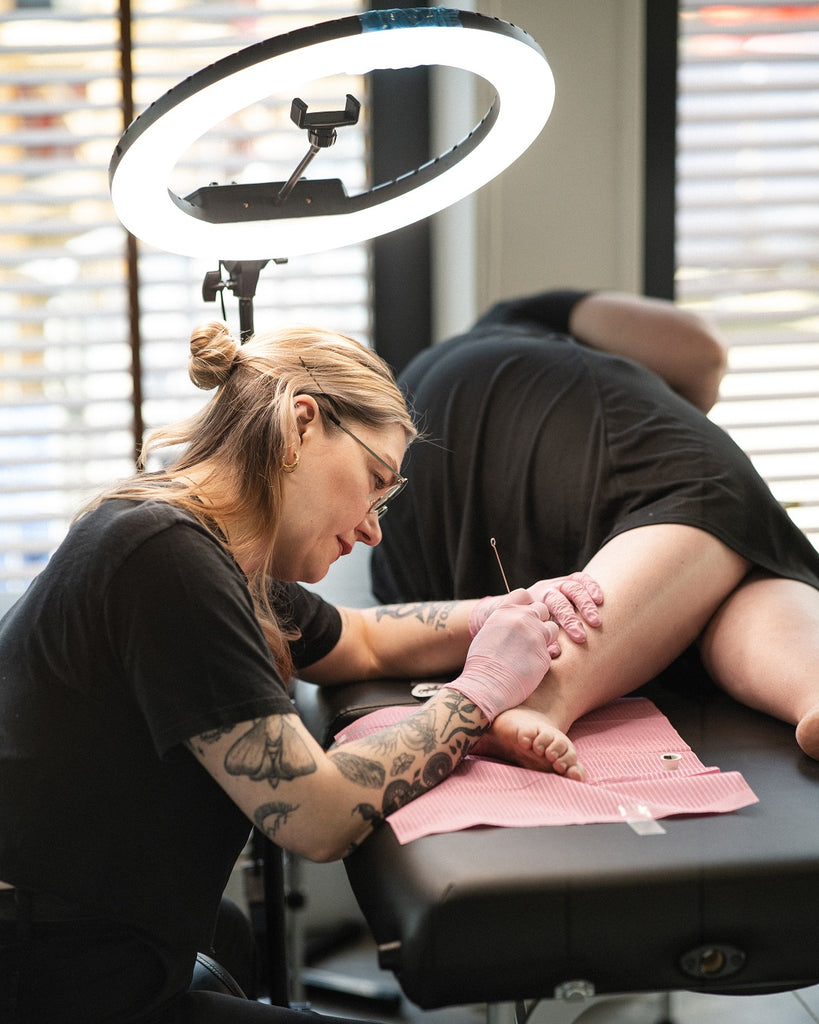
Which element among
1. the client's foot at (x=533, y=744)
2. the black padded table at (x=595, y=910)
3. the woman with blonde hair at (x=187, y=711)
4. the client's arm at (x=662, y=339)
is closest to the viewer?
the black padded table at (x=595, y=910)

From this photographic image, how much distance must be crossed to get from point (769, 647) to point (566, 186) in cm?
84

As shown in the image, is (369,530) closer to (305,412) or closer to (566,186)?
(305,412)

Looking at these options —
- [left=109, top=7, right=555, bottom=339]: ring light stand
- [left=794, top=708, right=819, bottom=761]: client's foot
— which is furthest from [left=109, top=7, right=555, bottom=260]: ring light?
[left=794, top=708, right=819, bottom=761]: client's foot

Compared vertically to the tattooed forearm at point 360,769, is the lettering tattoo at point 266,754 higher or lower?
higher

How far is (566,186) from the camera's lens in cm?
174

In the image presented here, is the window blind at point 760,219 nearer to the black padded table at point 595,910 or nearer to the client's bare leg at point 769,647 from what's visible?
the client's bare leg at point 769,647

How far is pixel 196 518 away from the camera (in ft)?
3.34

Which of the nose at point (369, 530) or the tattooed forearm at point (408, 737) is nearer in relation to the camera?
the tattooed forearm at point (408, 737)

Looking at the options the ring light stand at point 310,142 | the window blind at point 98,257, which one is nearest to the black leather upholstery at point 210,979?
the ring light stand at point 310,142

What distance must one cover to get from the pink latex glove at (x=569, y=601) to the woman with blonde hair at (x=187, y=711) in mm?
125

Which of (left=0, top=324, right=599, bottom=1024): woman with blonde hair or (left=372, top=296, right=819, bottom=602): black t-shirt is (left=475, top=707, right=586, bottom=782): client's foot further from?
(left=372, top=296, right=819, bottom=602): black t-shirt

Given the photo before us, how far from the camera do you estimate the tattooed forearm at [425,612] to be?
1399mm

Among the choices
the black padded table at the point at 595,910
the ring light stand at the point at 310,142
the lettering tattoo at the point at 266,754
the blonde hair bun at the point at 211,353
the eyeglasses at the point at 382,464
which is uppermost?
the ring light stand at the point at 310,142

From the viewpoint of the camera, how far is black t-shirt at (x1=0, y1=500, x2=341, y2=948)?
0.92m
